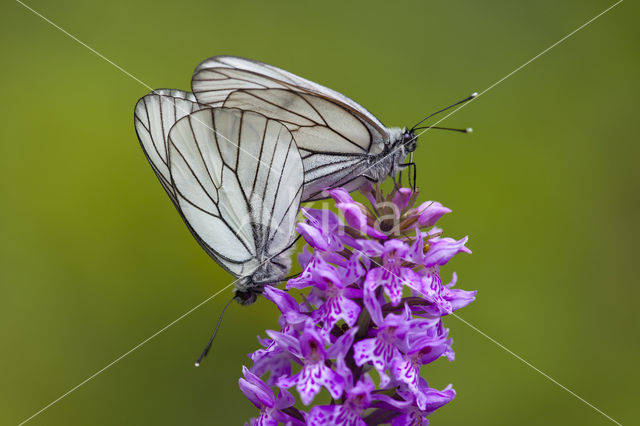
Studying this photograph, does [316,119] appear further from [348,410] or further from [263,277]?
[348,410]

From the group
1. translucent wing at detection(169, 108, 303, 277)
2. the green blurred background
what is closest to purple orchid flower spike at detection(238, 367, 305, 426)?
translucent wing at detection(169, 108, 303, 277)

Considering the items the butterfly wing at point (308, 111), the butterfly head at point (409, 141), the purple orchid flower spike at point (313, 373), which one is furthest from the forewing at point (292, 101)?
the purple orchid flower spike at point (313, 373)

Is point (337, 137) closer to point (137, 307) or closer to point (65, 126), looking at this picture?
point (137, 307)

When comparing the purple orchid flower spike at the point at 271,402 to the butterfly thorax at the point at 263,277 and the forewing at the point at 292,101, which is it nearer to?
the butterfly thorax at the point at 263,277

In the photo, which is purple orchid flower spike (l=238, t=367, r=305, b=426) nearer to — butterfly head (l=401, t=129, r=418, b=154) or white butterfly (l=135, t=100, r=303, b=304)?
white butterfly (l=135, t=100, r=303, b=304)

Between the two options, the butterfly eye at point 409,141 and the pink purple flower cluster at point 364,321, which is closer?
the pink purple flower cluster at point 364,321

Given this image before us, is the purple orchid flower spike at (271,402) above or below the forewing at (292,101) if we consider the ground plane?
below

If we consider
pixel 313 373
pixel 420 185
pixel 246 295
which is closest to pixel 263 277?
pixel 246 295
